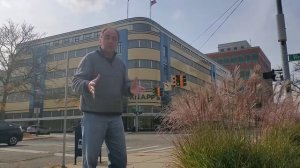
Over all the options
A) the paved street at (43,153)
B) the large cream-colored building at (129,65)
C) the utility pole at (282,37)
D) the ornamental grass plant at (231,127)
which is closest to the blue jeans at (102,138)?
the ornamental grass plant at (231,127)

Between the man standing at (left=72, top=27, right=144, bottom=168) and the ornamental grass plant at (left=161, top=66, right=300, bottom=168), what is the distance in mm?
1303

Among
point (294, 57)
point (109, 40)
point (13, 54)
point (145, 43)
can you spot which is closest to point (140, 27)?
Answer: point (145, 43)

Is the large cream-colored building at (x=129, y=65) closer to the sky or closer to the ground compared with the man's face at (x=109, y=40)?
closer to the sky

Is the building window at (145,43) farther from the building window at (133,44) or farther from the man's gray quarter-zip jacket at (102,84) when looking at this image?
the man's gray quarter-zip jacket at (102,84)

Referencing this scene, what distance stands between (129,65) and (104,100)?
57.4 metres

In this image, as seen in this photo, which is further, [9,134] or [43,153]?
[9,134]

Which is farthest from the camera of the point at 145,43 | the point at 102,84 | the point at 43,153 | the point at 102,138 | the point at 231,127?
the point at 145,43

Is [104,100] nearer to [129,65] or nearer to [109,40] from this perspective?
[109,40]

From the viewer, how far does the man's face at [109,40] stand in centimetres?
398

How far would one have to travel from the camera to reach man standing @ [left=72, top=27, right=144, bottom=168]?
3.77 meters

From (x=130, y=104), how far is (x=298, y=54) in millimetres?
46150

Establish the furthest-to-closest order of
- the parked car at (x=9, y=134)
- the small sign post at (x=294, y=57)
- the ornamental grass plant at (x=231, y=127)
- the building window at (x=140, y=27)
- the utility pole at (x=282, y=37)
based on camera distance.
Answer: the building window at (x=140, y=27) → the parked car at (x=9, y=134) → the small sign post at (x=294, y=57) → the utility pole at (x=282, y=37) → the ornamental grass plant at (x=231, y=127)

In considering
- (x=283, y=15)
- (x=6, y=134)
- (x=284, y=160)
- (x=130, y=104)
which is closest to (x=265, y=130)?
(x=284, y=160)

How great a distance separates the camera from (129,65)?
61.1m
